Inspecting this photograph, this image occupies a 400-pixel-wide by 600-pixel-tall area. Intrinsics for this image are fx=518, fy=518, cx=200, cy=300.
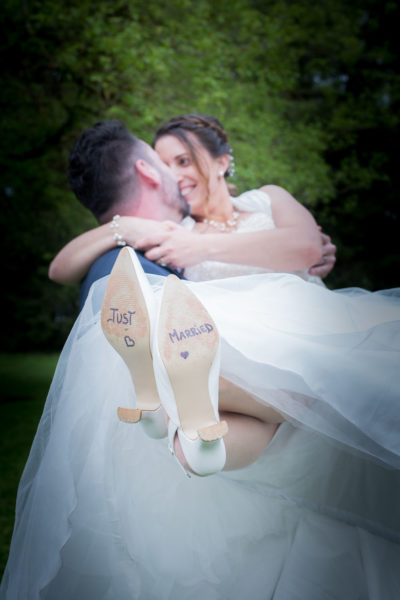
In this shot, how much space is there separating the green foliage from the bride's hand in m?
2.45

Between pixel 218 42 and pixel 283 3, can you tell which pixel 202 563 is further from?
pixel 283 3

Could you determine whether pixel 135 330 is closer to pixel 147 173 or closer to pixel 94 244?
pixel 94 244

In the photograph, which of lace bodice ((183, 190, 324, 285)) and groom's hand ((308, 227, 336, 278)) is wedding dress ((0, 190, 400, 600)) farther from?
groom's hand ((308, 227, 336, 278))

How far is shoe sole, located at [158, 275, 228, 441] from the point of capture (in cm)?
100

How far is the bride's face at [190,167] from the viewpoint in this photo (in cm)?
212

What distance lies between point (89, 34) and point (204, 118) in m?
2.71

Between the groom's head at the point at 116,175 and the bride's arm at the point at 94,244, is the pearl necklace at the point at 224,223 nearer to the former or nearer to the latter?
the groom's head at the point at 116,175

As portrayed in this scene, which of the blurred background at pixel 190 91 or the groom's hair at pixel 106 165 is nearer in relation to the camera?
the groom's hair at pixel 106 165

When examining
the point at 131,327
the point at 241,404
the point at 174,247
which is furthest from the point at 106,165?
the point at 241,404

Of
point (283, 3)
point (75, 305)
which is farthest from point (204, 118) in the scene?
point (75, 305)

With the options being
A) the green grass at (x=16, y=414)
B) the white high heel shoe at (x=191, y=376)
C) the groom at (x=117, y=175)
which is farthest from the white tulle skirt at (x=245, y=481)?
the green grass at (x=16, y=414)

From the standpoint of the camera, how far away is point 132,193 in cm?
186

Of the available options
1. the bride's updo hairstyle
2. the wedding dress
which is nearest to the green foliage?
the bride's updo hairstyle

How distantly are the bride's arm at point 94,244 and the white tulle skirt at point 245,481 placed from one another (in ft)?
1.11
